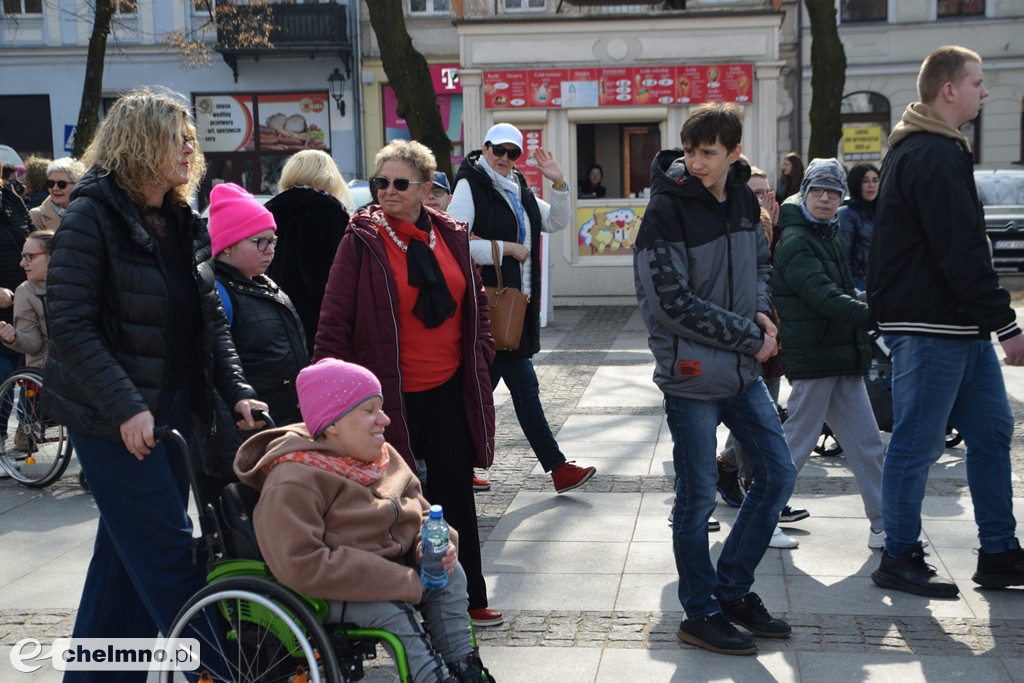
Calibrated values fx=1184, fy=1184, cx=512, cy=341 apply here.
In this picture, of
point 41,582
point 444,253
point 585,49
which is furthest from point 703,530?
point 585,49

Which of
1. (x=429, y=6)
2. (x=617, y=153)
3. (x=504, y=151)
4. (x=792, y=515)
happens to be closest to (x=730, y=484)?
(x=792, y=515)

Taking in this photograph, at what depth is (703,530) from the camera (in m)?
4.47

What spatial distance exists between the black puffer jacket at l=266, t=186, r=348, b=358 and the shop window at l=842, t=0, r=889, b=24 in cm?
2500

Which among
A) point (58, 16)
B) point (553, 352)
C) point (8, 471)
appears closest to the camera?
point (8, 471)

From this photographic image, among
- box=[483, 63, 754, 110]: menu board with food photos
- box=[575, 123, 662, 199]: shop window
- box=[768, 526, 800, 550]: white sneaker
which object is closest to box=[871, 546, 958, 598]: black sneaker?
box=[768, 526, 800, 550]: white sneaker

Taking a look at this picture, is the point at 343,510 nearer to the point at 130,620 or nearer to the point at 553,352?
the point at 130,620

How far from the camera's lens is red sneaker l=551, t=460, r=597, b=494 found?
22.4ft

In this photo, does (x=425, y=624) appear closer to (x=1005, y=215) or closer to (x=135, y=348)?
(x=135, y=348)

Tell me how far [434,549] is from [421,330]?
4.37 feet

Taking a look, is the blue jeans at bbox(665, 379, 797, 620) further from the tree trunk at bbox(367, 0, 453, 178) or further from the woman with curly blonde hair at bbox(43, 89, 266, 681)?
the tree trunk at bbox(367, 0, 453, 178)

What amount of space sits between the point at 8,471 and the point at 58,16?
958 inches

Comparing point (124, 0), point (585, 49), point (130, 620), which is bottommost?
point (130, 620)

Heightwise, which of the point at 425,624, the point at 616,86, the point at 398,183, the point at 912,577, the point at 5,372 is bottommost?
the point at 912,577

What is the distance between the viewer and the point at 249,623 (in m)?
3.55
